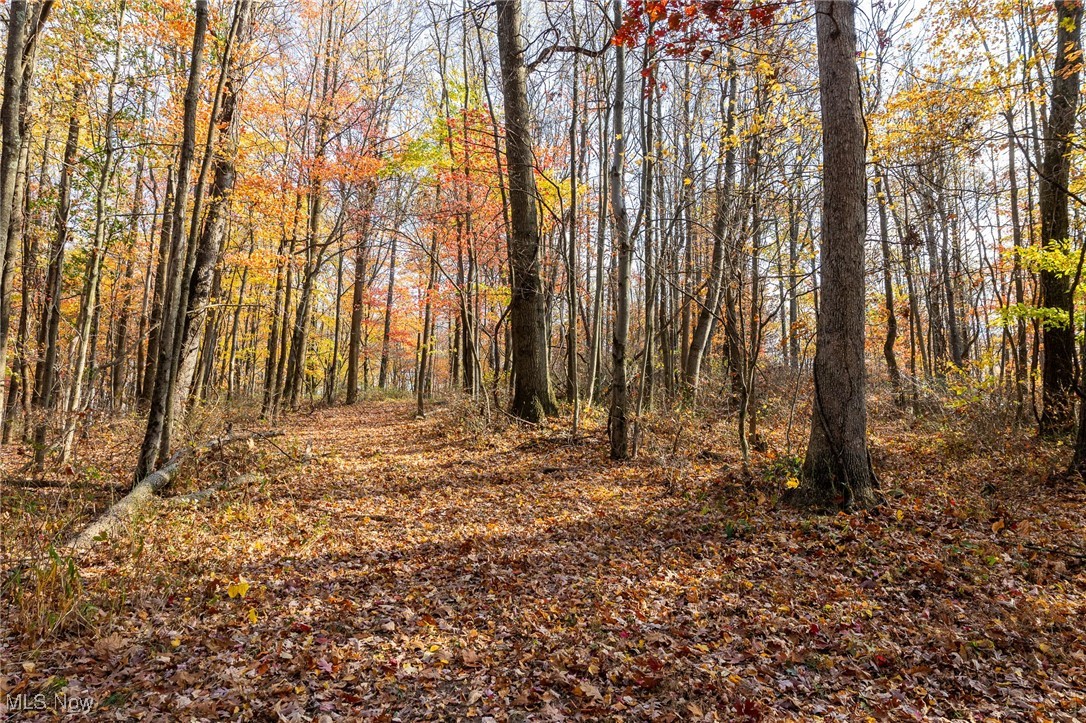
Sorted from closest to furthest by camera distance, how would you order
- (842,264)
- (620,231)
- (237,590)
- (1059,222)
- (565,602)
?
(237,590) < (565,602) < (842,264) < (1059,222) < (620,231)

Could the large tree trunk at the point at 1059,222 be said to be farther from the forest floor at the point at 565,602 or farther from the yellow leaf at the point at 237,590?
the yellow leaf at the point at 237,590

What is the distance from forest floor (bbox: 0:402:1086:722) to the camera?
314 cm

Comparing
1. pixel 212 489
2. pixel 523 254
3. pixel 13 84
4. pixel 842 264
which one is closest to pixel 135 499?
pixel 212 489

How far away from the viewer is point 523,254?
1114 cm

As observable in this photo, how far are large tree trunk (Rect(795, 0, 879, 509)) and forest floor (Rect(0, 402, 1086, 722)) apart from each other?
619 millimetres

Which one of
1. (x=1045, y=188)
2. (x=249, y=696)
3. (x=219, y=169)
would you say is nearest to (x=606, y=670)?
(x=249, y=696)

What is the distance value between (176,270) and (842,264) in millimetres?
7503

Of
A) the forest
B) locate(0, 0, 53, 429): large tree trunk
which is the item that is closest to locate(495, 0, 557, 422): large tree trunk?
the forest

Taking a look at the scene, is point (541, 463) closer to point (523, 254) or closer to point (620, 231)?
point (620, 231)

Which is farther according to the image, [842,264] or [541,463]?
[541,463]

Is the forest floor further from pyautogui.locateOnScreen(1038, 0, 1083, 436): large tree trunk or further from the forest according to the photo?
pyautogui.locateOnScreen(1038, 0, 1083, 436): large tree trunk

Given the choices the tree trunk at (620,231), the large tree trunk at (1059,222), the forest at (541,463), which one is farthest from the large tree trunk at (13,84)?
the large tree trunk at (1059,222)

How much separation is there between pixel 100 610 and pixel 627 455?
6.67 m

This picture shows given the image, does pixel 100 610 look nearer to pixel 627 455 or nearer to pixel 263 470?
pixel 263 470
